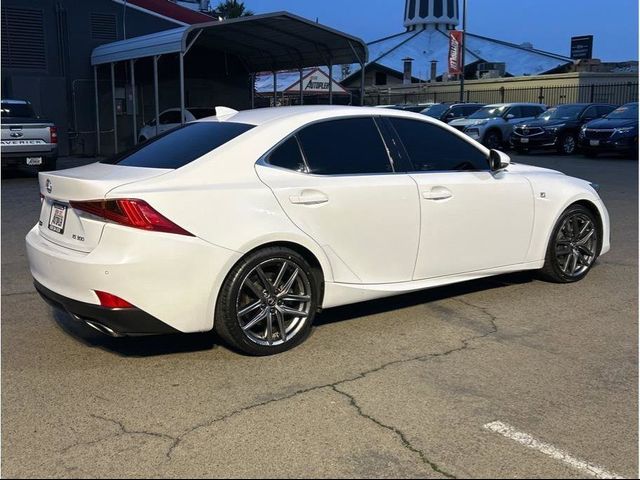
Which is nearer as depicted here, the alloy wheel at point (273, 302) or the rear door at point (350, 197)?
the alloy wheel at point (273, 302)

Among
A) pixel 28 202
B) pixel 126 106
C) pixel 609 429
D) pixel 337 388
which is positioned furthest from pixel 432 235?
pixel 126 106

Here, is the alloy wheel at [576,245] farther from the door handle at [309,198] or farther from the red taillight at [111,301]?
the red taillight at [111,301]

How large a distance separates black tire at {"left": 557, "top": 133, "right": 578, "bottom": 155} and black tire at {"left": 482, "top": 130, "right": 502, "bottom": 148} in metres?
2.50

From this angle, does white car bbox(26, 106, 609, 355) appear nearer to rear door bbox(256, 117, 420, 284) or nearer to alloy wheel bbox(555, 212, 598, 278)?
rear door bbox(256, 117, 420, 284)

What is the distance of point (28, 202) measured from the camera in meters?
11.9

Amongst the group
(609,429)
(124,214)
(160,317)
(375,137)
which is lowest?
(609,429)

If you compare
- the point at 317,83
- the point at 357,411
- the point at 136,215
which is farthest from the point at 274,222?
the point at 317,83

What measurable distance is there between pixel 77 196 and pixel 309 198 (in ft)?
4.91

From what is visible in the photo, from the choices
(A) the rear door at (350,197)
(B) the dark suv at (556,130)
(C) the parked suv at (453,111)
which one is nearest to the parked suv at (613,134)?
(B) the dark suv at (556,130)

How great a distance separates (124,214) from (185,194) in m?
0.39

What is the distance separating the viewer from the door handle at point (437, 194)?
5.14 metres

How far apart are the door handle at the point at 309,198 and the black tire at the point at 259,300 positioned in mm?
335

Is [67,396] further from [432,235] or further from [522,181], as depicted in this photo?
[522,181]

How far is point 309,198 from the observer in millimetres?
4578
